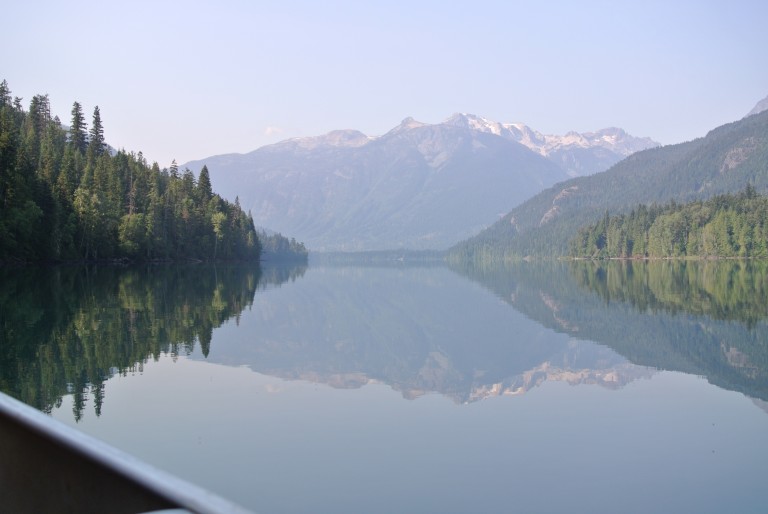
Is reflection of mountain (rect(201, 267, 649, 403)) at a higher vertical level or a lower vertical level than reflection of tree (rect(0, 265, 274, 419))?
lower

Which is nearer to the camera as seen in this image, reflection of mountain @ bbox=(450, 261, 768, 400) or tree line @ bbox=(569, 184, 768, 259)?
reflection of mountain @ bbox=(450, 261, 768, 400)

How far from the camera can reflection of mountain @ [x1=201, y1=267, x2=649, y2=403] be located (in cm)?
2133

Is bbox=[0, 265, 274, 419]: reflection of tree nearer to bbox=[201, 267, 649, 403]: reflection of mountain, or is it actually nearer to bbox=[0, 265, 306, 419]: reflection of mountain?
bbox=[0, 265, 306, 419]: reflection of mountain

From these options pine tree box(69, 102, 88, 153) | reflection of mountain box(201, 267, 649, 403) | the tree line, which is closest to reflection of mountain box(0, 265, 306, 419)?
reflection of mountain box(201, 267, 649, 403)

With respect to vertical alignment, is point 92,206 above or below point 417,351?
above

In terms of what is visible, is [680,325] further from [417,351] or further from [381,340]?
[381,340]

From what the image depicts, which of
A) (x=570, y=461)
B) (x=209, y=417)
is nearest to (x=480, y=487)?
(x=570, y=461)

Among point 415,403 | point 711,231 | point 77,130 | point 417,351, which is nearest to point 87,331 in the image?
point 417,351

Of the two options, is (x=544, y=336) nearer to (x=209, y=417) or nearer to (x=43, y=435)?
(x=209, y=417)

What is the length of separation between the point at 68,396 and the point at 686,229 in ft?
606

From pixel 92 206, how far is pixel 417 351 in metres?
70.0

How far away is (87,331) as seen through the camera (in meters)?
25.8

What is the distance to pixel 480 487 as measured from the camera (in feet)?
36.1

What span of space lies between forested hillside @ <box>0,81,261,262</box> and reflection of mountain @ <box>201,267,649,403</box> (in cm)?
3681
